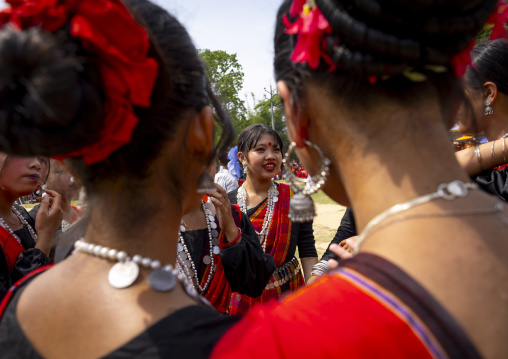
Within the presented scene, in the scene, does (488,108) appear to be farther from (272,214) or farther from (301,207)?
(272,214)

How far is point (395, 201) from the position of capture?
97cm

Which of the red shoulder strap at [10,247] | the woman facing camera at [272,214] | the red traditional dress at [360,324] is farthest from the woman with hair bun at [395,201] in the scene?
the woman facing camera at [272,214]

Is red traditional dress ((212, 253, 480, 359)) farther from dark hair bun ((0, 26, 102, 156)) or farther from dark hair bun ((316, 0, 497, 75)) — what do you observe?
dark hair bun ((0, 26, 102, 156))

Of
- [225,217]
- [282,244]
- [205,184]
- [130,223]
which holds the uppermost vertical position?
[205,184]

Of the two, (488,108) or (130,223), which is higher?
(488,108)

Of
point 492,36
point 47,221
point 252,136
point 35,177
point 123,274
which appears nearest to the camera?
point 123,274

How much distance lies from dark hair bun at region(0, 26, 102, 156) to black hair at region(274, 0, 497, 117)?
2.02 feet

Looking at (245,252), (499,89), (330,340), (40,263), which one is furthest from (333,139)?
(40,263)

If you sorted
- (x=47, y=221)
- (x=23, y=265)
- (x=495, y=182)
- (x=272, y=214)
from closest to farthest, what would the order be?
(x=495, y=182) → (x=23, y=265) → (x=47, y=221) → (x=272, y=214)

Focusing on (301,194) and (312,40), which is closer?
(312,40)

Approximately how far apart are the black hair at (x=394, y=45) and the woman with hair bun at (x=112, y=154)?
45 centimetres

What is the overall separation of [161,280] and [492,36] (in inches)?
49.1

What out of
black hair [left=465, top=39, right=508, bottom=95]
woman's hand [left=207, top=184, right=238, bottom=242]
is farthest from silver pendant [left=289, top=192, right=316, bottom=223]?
black hair [left=465, top=39, right=508, bottom=95]

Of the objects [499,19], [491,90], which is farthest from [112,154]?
[491,90]
